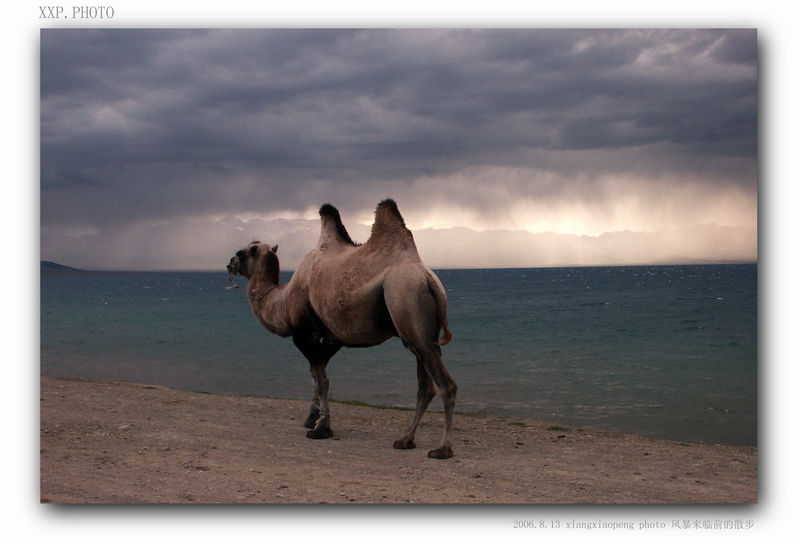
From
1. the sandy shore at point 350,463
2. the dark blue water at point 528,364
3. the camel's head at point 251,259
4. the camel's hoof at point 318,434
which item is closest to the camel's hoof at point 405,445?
the sandy shore at point 350,463

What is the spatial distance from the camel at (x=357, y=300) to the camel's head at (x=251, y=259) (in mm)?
12

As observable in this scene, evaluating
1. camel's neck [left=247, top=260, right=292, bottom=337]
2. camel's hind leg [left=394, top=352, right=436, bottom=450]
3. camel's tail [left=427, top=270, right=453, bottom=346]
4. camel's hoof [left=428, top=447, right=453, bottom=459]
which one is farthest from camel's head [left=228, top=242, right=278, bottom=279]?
camel's hoof [left=428, top=447, right=453, bottom=459]

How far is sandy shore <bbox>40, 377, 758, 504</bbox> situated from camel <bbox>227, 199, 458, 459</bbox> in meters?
0.56

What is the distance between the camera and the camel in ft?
21.2

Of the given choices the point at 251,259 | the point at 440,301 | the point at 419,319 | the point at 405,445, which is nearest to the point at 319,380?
the point at 405,445

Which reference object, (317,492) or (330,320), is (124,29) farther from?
(317,492)

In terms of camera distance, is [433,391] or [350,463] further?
[433,391]

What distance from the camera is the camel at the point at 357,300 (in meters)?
6.46

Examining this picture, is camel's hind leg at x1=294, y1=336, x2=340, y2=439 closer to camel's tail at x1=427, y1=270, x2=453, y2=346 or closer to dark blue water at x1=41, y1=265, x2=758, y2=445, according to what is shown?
camel's tail at x1=427, y1=270, x2=453, y2=346

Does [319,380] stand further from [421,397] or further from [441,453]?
[441,453]

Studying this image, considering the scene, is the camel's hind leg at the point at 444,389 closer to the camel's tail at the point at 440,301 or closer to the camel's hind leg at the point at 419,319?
the camel's hind leg at the point at 419,319

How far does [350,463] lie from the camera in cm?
668

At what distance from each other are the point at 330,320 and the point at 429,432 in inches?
82.2

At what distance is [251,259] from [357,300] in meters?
2.11
